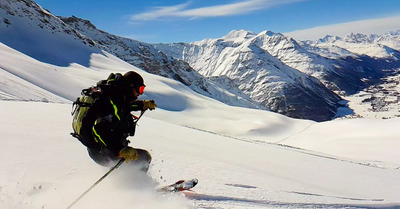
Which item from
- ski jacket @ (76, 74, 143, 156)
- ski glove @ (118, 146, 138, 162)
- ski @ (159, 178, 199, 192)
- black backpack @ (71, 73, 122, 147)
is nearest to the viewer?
ski jacket @ (76, 74, 143, 156)

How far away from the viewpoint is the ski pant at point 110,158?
5.46 m

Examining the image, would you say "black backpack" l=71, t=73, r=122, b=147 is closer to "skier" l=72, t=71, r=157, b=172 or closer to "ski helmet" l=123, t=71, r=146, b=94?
"skier" l=72, t=71, r=157, b=172

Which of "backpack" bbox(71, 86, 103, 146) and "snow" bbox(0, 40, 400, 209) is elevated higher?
"backpack" bbox(71, 86, 103, 146)

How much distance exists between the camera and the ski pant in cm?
546

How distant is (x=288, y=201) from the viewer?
627cm

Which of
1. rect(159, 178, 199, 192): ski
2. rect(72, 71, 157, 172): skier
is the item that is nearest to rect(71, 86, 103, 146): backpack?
rect(72, 71, 157, 172): skier

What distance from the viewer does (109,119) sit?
5070 millimetres

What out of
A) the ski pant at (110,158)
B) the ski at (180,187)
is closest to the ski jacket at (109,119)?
the ski pant at (110,158)

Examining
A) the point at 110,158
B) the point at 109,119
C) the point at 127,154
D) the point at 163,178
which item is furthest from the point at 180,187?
the point at 109,119

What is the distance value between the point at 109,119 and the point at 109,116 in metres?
0.05

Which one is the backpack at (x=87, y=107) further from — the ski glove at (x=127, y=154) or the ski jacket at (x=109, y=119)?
the ski glove at (x=127, y=154)

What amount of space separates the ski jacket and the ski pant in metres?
0.15

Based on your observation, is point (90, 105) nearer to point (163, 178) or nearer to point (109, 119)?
point (109, 119)

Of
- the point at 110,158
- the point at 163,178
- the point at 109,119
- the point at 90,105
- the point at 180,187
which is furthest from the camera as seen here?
the point at 163,178
